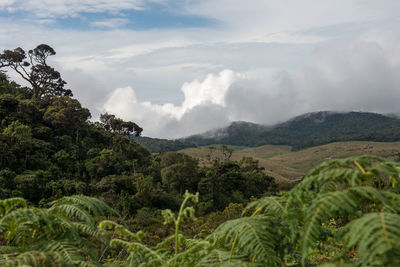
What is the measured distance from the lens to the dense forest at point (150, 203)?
5.34 feet

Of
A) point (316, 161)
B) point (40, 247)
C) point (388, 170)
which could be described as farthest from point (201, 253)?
point (316, 161)

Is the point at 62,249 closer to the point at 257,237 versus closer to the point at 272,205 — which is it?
the point at 257,237

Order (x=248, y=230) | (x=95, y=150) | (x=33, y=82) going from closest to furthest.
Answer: (x=248, y=230), (x=95, y=150), (x=33, y=82)

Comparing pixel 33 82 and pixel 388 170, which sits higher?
pixel 33 82

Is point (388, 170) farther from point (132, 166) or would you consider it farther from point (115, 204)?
point (132, 166)

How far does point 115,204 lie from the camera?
21.2 metres

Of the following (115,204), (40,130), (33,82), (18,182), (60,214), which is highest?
(33,82)

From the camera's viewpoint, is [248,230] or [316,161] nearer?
[248,230]

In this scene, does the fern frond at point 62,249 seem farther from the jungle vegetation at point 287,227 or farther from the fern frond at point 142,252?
the fern frond at point 142,252

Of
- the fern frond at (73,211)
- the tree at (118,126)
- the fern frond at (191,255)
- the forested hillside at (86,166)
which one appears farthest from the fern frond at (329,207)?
the tree at (118,126)

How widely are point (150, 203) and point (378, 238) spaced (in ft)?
75.4

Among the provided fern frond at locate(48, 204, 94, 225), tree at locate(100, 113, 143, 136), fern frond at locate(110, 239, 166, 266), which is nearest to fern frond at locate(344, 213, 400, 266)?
fern frond at locate(110, 239, 166, 266)

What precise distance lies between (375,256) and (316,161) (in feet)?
425

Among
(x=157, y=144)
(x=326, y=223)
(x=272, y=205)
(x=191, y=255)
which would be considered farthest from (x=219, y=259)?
(x=157, y=144)
